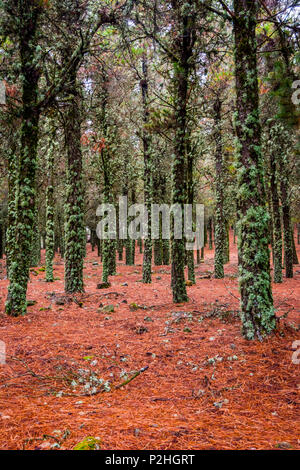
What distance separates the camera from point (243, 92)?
5398 mm

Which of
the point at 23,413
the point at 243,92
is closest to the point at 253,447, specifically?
the point at 23,413

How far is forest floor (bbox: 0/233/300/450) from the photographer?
2607 millimetres

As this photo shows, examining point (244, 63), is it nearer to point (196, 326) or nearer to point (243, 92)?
point (243, 92)

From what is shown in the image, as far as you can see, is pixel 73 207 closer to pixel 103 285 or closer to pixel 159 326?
pixel 103 285

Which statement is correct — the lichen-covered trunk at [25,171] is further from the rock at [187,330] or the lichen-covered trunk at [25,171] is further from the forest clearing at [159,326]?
the rock at [187,330]

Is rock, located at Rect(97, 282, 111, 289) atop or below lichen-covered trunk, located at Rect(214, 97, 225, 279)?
below

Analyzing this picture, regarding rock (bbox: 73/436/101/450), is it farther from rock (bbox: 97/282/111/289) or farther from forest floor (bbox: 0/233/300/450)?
rock (bbox: 97/282/111/289)

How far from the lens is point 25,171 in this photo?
7355mm

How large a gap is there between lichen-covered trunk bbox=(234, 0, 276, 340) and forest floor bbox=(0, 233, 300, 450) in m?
0.50

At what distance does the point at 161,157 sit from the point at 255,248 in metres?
14.4

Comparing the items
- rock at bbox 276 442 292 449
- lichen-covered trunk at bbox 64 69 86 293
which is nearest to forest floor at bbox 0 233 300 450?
rock at bbox 276 442 292 449

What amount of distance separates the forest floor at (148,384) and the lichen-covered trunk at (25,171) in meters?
0.74

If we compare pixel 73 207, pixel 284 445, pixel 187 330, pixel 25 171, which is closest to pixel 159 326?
pixel 187 330

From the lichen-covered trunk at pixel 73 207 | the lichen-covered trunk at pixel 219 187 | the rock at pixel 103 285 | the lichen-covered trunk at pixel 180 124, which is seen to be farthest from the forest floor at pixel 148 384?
the lichen-covered trunk at pixel 219 187
